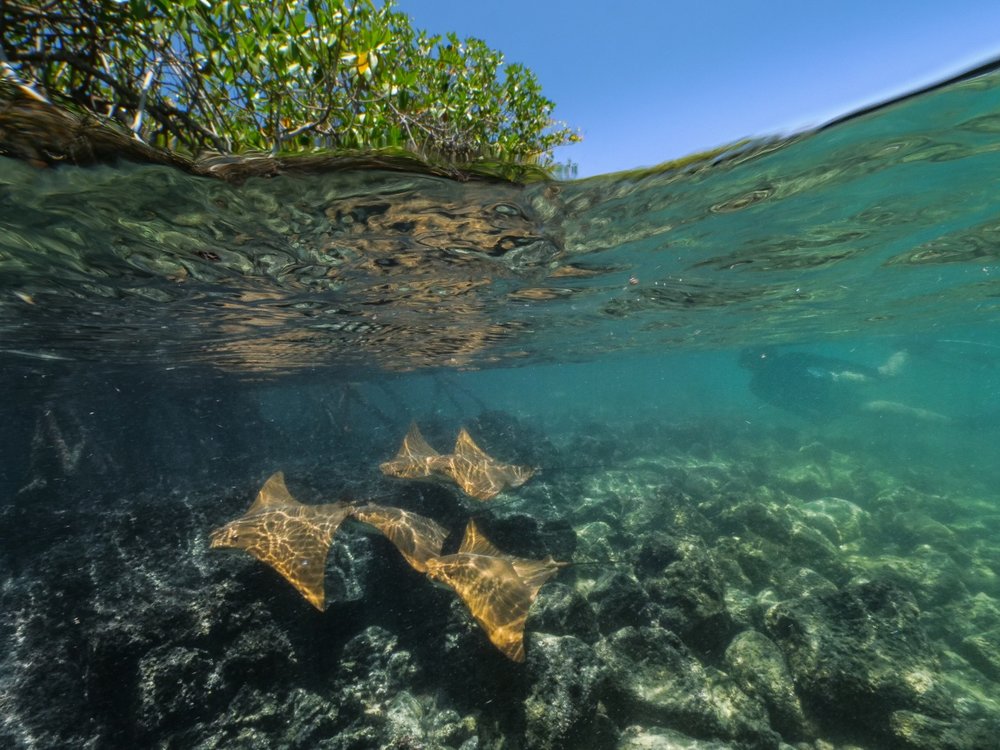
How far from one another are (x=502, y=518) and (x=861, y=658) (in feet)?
21.5

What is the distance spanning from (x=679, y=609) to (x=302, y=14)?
9.86 metres

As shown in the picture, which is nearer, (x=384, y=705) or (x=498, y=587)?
(x=498, y=587)

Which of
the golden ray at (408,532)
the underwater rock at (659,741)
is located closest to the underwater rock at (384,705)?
the golden ray at (408,532)

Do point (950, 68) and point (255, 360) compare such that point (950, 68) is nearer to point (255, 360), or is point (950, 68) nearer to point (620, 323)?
point (620, 323)

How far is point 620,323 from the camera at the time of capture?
20094mm

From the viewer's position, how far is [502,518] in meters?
10.4

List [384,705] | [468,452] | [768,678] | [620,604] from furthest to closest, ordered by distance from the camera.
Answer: [468,452] → [620,604] → [768,678] → [384,705]

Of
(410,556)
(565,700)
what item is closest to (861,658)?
(565,700)

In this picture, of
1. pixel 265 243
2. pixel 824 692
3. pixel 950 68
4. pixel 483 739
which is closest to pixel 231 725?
pixel 483 739

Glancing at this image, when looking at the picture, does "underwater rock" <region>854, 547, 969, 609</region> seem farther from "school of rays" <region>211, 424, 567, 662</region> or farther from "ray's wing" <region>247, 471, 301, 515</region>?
"ray's wing" <region>247, 471, 301, 515</region>

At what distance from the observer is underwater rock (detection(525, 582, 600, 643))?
24.2ft

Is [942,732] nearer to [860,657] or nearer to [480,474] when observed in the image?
[860,657]

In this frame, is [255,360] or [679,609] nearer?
[679,609]

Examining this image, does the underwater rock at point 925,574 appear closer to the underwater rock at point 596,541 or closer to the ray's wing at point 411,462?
the underwater rock at point 596,541
